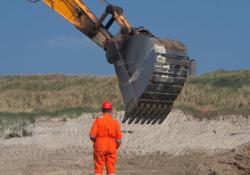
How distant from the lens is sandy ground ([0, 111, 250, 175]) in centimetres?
1416

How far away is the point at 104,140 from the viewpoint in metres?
10.2

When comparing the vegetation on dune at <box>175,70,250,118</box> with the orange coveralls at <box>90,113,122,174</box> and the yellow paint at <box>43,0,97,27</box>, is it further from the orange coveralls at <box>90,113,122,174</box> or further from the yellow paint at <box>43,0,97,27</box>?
the orange coveralls at <box>90,113,122,174</box>

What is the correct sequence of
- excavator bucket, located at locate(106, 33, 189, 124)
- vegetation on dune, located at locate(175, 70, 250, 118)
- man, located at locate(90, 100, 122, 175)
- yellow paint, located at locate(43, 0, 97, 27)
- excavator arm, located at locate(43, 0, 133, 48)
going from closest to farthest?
man, located at locate(90, 100, 122, 175)
excavator bucket, located at locate(106, 33, 189, 124)
excavator arm, located at locate(43, 0, 133, 48)
yellow paint, located at locate(43, 0, 97, 27)
vegetation on dune, located at locate(175, 70, 250, 118)

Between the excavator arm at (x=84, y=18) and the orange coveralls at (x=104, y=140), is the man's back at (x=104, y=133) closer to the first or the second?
the orange coveralls at (x=104, y=140)

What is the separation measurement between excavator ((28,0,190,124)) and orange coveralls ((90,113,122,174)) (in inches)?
78.4

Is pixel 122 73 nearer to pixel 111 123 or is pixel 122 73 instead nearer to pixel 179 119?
pixel 111 123

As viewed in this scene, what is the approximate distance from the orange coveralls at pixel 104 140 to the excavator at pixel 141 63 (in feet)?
6.53

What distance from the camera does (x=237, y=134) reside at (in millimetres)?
21453

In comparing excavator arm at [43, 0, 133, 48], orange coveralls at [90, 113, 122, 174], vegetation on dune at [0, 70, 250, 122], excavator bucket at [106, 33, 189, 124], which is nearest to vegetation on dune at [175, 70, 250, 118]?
vegetation on dune at [0, 70, 250, 122]

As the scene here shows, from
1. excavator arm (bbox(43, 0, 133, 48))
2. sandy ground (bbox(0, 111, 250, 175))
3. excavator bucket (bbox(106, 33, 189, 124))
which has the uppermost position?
excavator arm (bbox(43, 0, 133, 48))

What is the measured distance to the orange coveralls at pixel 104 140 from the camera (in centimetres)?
1018

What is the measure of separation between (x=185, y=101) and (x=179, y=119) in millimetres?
5279

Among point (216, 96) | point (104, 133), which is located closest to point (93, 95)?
point (216, 96)

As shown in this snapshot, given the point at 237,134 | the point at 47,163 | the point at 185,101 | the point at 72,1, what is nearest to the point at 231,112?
the point at 237,134
